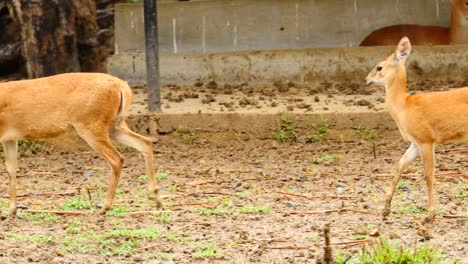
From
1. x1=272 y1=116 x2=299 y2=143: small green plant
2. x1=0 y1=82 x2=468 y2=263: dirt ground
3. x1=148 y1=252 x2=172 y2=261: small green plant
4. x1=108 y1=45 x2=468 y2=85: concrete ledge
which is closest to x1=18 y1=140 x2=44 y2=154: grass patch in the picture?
x1=0 y1=82 x2=468 y2=263: dirt ground

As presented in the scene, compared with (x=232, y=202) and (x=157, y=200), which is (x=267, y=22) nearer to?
(x=232, y=202)

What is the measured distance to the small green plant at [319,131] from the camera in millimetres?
11125

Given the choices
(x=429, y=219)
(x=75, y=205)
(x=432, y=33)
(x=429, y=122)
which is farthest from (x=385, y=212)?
(x=432, y=33)

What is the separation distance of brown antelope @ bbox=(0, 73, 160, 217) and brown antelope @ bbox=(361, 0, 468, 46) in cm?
505

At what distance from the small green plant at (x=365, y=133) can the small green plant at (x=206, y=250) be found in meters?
4.22

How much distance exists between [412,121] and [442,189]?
1.28 meters

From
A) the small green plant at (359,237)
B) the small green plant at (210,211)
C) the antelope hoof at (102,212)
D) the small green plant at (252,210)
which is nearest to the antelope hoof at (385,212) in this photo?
the small green plant at (359,237)

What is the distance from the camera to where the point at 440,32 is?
12883 mm

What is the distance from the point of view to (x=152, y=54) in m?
11.5

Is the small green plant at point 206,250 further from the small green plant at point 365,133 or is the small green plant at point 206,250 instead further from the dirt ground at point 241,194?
the small green plant at point 365,133

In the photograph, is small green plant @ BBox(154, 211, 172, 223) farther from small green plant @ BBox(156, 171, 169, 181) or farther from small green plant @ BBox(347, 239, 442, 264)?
small green plant @ BBox(347, 239, 442, 264)

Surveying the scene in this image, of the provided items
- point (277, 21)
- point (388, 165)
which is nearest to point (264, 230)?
point (388, 165)

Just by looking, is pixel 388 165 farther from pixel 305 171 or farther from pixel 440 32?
pixel 440 32

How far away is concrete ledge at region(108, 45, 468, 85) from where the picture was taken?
40.9 ft
